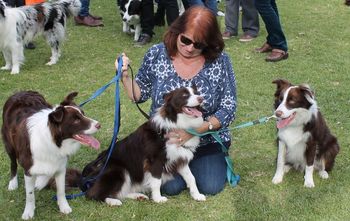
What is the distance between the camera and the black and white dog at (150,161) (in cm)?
355

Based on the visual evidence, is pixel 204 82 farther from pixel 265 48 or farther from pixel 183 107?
pixel 265 48

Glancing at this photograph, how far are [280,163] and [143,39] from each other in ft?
16.7

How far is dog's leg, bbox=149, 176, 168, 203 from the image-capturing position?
12.3 feet

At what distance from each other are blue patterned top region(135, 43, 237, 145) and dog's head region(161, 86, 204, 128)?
0.23m

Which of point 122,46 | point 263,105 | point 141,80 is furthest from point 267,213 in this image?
point 122,46

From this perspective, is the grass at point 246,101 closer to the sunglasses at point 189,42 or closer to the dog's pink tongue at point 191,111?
the dog's pink tongue at point 191,111

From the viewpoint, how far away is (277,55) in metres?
7.50

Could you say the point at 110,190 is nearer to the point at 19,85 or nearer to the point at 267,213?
the point at 267,213

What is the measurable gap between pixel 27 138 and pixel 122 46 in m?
5.41

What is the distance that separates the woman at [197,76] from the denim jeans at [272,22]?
11.2 feet

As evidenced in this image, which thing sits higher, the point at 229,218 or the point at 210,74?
the point at 210,74

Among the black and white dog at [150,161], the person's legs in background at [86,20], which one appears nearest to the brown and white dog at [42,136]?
the black and white dog at [150,161]

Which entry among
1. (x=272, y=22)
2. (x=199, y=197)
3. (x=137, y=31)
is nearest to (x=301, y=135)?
(x=199, y=197)

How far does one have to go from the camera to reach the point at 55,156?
10.9 feet
